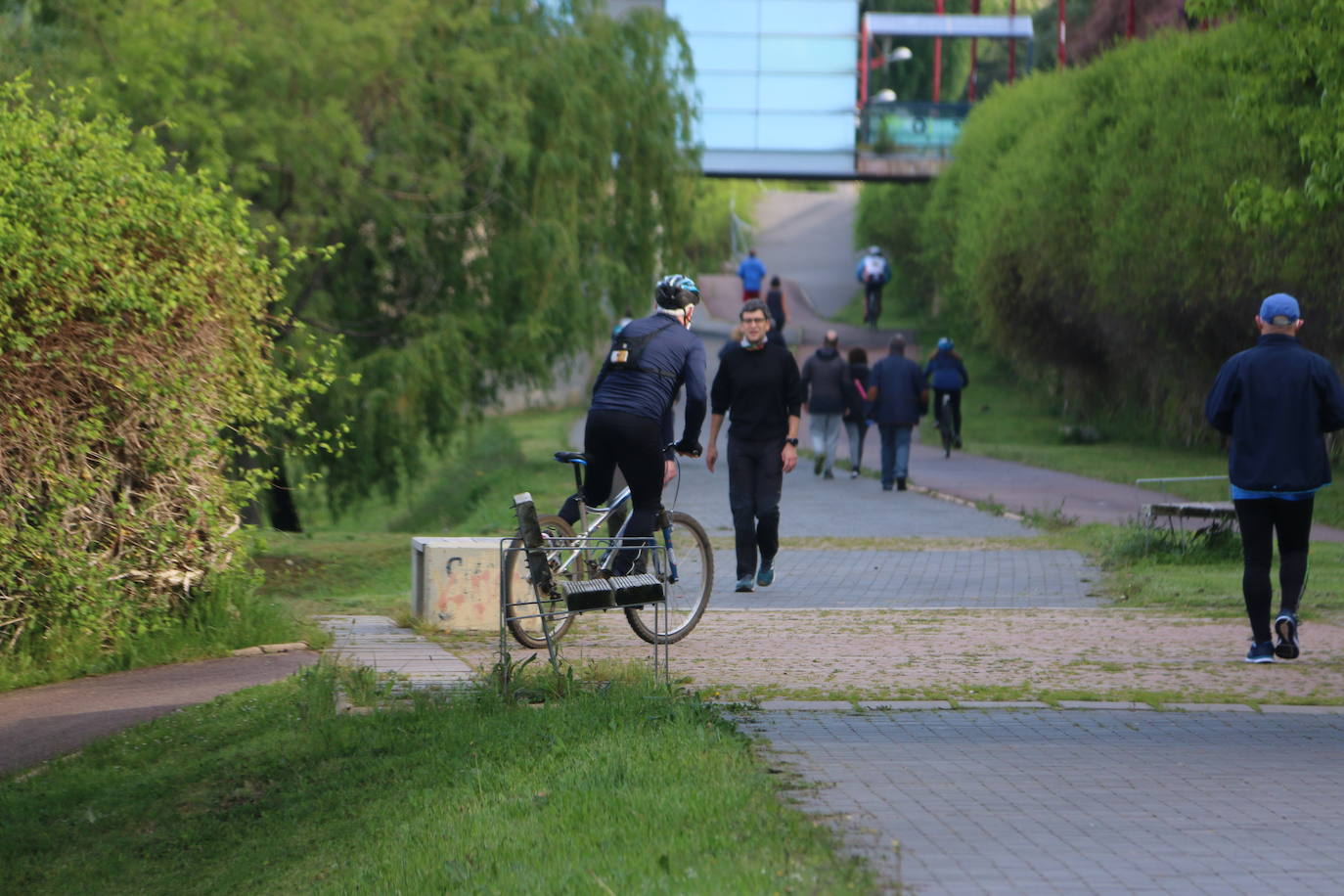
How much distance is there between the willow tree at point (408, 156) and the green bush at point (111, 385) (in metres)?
10.2

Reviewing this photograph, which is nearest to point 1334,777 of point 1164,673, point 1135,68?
point 1164,673

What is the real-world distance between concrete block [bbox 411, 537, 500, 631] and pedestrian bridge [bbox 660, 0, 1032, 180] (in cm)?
3900

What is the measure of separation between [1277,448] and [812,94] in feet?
139

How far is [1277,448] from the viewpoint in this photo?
9.43 metres

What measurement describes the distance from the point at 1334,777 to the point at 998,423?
32.8m

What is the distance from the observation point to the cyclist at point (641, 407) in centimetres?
912

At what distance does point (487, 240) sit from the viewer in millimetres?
23797

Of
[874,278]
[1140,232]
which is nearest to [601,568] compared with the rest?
[1140,232]

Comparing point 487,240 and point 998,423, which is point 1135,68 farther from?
point 487,240

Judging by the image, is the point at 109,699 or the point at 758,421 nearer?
the point at 109,699

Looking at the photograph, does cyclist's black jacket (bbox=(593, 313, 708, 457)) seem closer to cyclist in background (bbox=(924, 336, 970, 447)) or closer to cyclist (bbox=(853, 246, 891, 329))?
cyclist in background (bbox=(924, 336, 970, 447))

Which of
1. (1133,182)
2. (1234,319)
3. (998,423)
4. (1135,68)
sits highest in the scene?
(1135,68)

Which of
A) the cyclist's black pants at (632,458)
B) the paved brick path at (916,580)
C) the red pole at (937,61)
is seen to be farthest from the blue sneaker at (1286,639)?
the red pole at (937,61)

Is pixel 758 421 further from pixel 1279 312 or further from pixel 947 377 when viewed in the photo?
pixel 947 377
